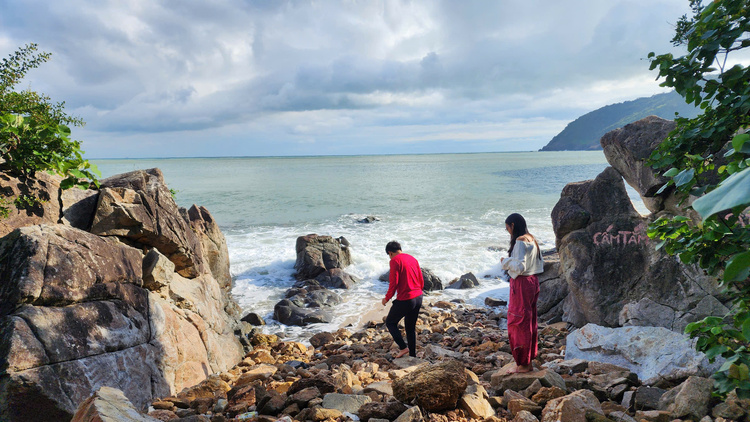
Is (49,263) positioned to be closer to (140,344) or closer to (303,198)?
(140,344)

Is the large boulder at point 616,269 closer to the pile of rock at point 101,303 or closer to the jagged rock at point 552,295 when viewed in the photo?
the jagged rock at point 552,295

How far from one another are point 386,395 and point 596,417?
7.17 feet

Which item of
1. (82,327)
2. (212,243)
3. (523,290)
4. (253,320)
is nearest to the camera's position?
(82,327)

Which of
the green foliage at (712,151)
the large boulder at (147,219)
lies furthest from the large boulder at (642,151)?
the large boulder at (147,219)

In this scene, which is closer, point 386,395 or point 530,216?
point 386,395

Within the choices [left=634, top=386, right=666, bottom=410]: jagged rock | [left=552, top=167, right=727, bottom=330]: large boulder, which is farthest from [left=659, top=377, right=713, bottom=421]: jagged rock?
[left=552, top=167, right=727, bottom=330]: large boulder

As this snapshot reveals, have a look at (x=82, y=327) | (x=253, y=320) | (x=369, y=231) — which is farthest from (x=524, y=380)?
(x=369, y=231)

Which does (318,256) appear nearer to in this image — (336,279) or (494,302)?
(336,279)

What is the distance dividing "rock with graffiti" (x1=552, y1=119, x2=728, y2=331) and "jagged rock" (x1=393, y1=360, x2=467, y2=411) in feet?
15.4

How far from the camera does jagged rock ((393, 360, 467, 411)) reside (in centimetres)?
424

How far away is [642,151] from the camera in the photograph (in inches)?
317

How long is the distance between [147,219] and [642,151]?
29.5 feet

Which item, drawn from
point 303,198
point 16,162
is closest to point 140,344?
point 16,162

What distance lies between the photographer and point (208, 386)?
5816 millimetres
